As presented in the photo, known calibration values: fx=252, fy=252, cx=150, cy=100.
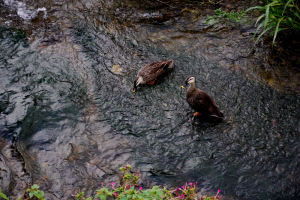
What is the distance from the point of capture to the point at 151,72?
5.16m

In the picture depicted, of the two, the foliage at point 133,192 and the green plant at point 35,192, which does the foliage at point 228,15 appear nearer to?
the foliage at point 133,192

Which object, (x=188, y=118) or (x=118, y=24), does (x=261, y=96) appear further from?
(x=118, y=24)

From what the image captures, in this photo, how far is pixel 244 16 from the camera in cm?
679

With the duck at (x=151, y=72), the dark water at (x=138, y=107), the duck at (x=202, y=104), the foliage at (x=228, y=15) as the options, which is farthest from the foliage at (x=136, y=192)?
the foliage at (x=228, y=15)

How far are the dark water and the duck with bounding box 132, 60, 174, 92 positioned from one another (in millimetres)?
168

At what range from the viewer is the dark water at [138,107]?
11.8 feet

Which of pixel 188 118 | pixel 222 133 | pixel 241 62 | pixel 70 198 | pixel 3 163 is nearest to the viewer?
pixel 70 198

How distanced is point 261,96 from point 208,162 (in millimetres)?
1890

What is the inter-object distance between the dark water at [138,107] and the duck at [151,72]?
168mm

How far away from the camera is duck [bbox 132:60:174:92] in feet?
Result: 16.8

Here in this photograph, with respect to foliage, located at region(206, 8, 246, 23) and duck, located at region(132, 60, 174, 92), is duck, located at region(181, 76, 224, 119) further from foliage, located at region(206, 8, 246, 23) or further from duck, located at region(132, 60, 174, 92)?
foliage, located at region(206, 8, 246, 23)

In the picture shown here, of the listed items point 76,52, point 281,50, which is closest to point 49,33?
point 76,52

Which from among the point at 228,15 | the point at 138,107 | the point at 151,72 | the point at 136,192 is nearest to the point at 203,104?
the point at 138,107

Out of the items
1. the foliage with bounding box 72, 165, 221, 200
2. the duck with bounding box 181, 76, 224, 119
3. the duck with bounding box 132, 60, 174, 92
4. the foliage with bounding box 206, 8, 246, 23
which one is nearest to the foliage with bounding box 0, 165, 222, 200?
the foliage with bounding box 72, 165, 221, 200
